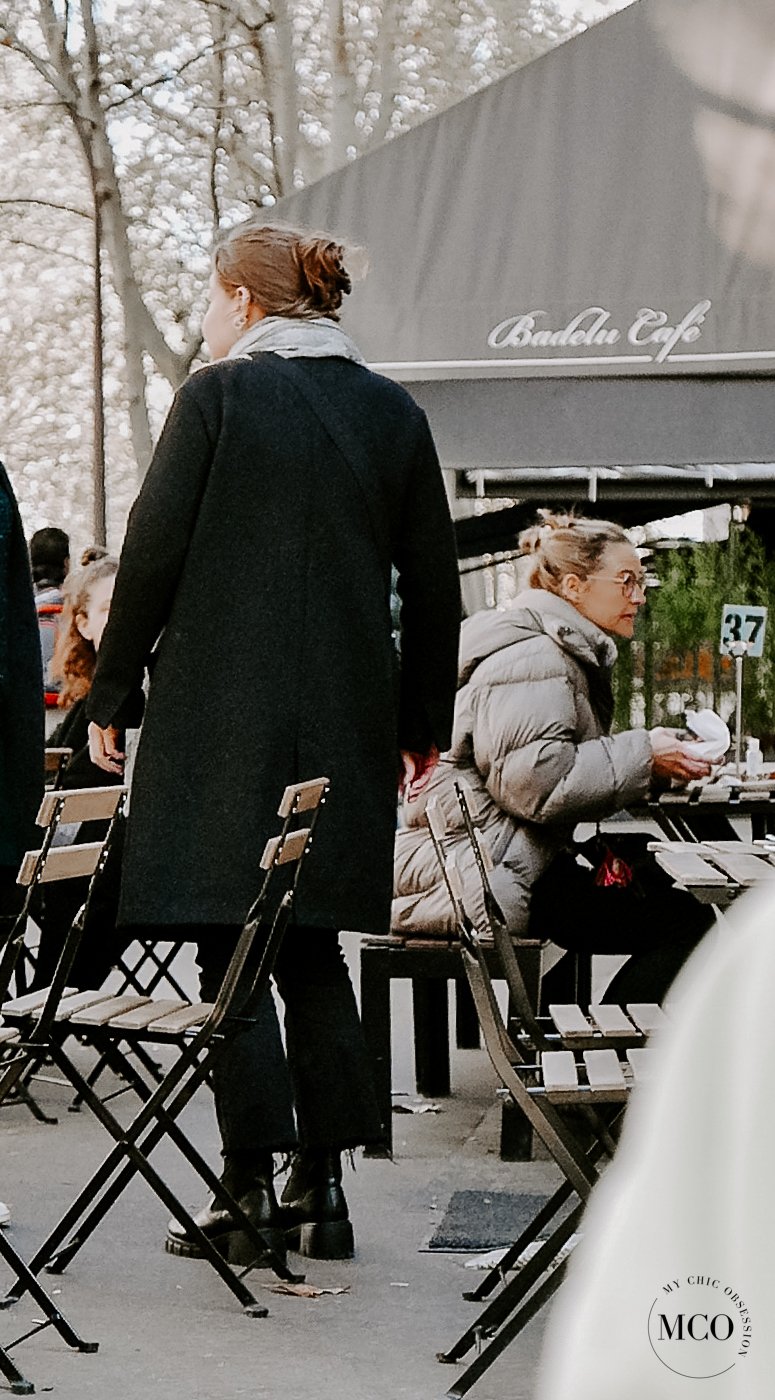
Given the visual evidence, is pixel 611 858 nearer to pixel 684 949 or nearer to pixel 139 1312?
pixel 684 949

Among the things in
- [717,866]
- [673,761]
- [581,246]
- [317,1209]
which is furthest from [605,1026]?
[581,246]

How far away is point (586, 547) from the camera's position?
6434mm

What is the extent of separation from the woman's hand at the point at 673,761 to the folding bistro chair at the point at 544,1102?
1584mm

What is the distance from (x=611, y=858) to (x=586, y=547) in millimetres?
901

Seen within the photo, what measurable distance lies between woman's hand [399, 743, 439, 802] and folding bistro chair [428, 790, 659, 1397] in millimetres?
309

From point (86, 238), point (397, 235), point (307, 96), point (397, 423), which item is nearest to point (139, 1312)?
point (397, 423)

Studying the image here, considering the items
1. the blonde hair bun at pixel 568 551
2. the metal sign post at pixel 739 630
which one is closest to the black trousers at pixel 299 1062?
the blonde hair bun at pixel 568 551

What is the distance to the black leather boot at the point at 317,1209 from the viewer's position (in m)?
4.86

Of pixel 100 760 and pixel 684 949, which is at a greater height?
pixel 100 760

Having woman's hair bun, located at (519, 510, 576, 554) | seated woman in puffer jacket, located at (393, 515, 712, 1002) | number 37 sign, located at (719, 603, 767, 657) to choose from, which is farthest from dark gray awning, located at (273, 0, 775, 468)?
seated woman in puffer jacket, located at (393, 515, 712, 1002)

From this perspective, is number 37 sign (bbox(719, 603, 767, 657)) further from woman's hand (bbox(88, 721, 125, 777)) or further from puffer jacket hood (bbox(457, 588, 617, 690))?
woman's hand (bbox(88, 721, 125, 777))

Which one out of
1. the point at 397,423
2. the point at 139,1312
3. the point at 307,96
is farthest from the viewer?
the point at 307,96

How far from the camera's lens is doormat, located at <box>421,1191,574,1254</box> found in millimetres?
5141

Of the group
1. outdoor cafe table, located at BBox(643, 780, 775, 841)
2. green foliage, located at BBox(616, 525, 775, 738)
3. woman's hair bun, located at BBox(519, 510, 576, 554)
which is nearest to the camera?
woman's hair bun, located at BBox(519, 510, 576, 554)
